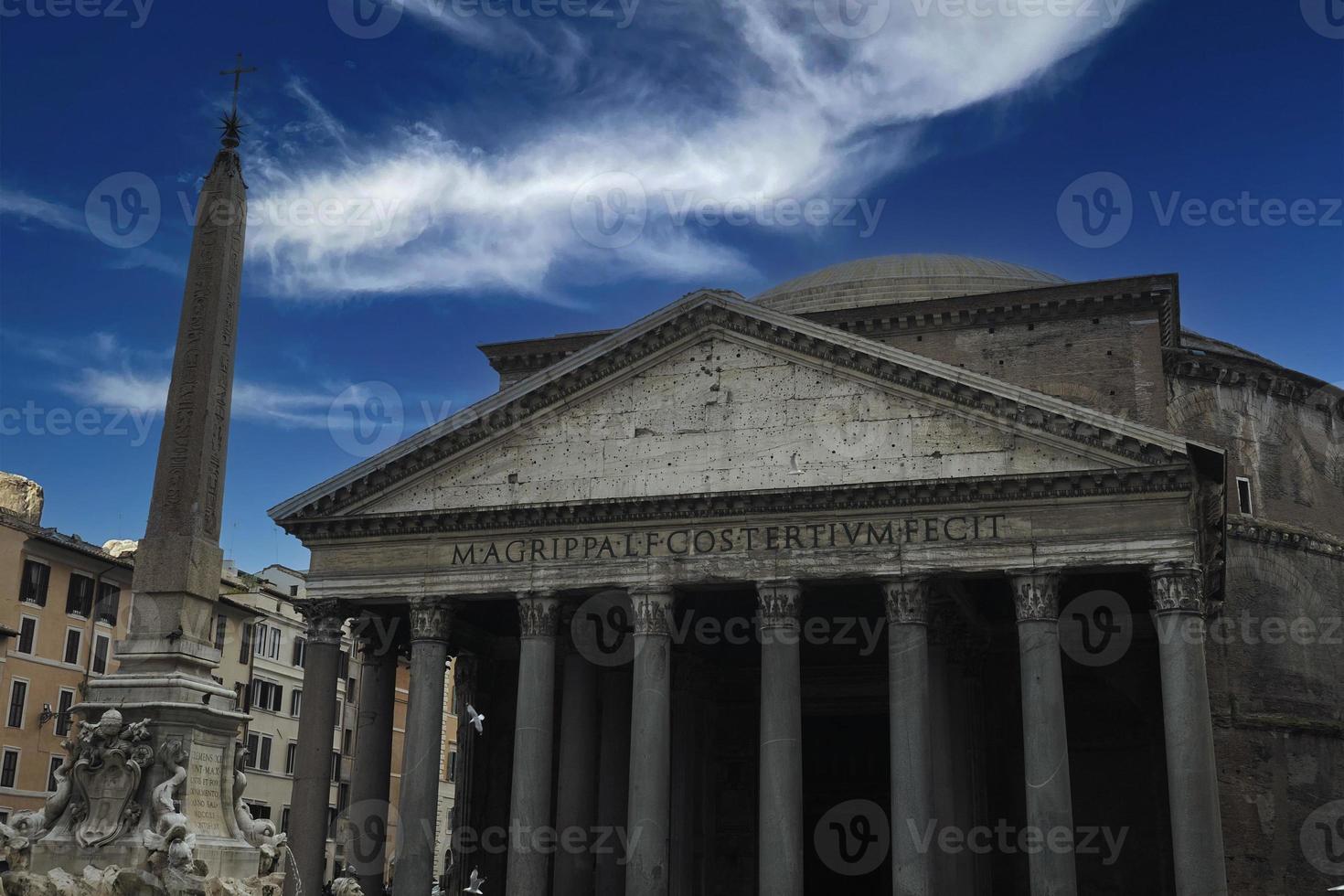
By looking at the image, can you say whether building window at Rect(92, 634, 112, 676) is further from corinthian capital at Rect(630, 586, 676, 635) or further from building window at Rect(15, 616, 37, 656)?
corinthian capital at Rect(630, 586, 676, 635)

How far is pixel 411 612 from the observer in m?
25.4

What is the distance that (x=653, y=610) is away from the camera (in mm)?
23984

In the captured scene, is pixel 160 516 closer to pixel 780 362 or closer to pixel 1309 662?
pixel 780 362

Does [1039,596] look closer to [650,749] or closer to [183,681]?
[650,749]

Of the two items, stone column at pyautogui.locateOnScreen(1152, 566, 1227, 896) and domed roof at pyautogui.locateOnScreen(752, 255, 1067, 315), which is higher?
domed roof at pyautogui.locateOnScreen(752, 255, 1067, 315)

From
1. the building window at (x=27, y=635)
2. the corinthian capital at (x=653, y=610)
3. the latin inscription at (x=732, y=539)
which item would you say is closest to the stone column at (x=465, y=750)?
the latin inscription at (x=732, y=539)

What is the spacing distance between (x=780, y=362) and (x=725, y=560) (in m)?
3.85

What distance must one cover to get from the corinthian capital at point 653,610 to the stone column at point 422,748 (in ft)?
12.7

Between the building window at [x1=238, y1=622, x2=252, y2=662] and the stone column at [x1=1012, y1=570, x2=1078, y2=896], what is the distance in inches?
1082

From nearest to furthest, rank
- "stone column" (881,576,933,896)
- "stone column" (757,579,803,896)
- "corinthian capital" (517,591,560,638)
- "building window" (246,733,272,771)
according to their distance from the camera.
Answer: "stone column" (881,576,933,896)
"stone column" (757,579,803,896)
"corinthian capital" (517,591,560,638)
"building window" (246,733,272,771)

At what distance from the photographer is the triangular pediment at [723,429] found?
23.0 meters

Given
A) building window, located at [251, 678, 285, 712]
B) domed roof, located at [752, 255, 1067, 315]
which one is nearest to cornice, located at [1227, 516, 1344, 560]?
domed roof, located at [752, 255, 1067, 315]

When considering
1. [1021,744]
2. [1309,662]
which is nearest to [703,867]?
[1021,744]

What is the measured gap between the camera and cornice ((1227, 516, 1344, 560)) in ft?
108
